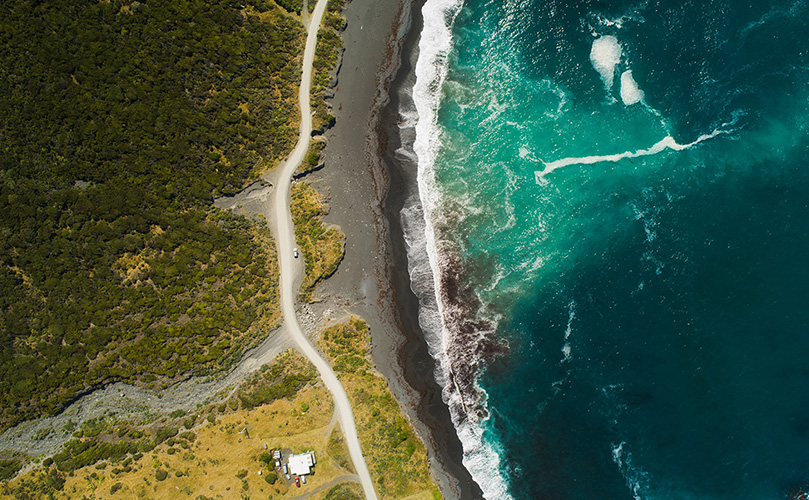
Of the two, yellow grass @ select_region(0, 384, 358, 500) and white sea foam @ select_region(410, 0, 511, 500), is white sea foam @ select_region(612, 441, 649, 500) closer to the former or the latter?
white sea foam @ select_region(410, 0, 511, 500)

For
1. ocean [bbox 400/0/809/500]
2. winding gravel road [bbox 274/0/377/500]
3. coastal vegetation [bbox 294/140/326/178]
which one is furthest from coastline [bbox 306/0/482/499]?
winding gravel road [bbox 274/0/377/500]

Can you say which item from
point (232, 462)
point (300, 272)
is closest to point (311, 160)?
point (300, 272)

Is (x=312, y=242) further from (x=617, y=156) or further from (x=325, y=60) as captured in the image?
(x=617, y=156)

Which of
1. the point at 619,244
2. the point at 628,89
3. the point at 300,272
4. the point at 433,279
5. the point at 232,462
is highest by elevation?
the point at 628,89

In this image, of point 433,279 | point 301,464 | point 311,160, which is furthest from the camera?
point 433,279

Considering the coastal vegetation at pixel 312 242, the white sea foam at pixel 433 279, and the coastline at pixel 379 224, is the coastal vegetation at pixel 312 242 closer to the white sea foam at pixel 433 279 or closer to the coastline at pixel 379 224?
the coastline at pixel 379 224

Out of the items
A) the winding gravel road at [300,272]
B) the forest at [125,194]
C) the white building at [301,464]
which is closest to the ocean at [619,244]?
the winding gravel road at [300,272]
